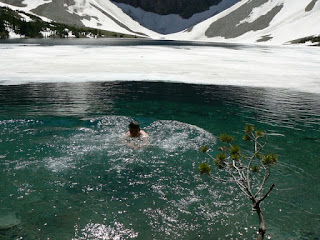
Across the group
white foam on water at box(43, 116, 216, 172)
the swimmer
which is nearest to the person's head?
the swimmer

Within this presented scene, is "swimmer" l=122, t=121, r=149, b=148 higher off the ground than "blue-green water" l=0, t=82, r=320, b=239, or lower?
higher

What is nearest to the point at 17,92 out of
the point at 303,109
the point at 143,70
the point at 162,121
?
the point at 162,121

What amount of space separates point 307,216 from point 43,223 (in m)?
7.55

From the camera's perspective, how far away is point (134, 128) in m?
13.8

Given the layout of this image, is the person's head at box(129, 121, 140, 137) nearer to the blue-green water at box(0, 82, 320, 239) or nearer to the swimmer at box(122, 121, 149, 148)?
the swimmer at box(122, 121, 149, 148)

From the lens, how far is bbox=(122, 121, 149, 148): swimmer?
13.7 metres

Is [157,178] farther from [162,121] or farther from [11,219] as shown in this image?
[162,121]

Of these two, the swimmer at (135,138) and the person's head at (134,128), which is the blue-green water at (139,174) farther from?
the person's head at (134,128)

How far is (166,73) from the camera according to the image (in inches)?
1451

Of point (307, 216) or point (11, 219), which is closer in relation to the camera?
point (11, 219)

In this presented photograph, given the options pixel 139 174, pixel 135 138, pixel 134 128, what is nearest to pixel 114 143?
pixel 135 138

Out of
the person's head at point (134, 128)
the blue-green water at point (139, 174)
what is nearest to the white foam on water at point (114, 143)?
the blue-green water at point (139, 174)

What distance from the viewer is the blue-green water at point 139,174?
8141 mm

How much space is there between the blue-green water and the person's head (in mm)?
734
